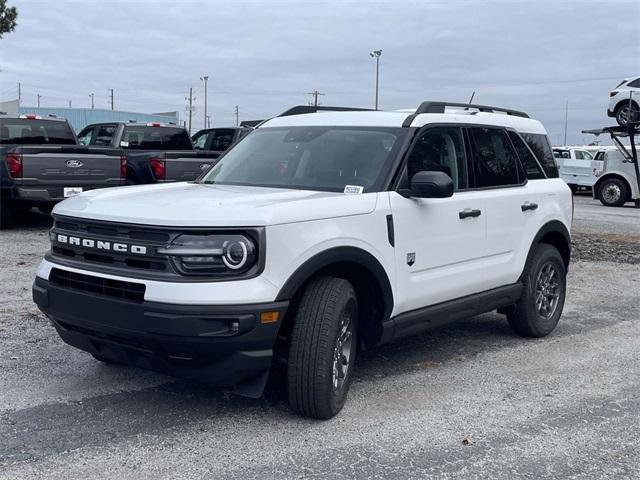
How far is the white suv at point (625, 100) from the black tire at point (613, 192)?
1.86m

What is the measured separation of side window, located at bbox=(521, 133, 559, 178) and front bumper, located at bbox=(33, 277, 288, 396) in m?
3.49

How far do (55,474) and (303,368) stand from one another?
138cm

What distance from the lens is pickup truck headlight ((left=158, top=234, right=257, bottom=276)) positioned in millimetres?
3799

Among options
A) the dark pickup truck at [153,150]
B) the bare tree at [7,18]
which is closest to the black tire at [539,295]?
the dark pickup truck at [153,150]

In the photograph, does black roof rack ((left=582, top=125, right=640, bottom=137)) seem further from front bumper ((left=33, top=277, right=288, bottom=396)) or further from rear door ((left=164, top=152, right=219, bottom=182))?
front bumper ((left=33, top=277, right=288, bottom=396))

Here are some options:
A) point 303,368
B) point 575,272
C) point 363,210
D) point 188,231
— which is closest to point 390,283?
point 363,210

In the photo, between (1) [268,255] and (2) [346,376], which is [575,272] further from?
(1) [268,255]

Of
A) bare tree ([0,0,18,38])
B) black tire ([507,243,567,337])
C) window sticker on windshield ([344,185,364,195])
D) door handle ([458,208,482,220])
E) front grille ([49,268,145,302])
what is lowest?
black tire ([507,243,567,337])

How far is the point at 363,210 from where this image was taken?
177 inches

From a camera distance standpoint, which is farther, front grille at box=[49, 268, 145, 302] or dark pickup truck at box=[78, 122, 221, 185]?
dark pickup truck at box=[78, 122, 221, 185]

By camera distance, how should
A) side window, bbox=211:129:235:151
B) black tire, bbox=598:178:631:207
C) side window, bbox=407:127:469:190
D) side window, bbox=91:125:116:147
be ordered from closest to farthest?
1. side window, bbox=407:127:469:190
2. side window, bbox=91:125:116:147
3. side window, bbox=211:129:235:151
4. black tire, bbox=598:178:631:207

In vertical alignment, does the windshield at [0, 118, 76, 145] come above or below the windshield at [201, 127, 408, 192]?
above

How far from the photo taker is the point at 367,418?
174 inches

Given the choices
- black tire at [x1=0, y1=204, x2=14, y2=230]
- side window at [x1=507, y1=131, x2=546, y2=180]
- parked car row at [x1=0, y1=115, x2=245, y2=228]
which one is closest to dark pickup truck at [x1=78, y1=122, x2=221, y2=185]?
parked car row at [x1=0, y1=115, x2=245, y2=228]
